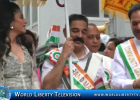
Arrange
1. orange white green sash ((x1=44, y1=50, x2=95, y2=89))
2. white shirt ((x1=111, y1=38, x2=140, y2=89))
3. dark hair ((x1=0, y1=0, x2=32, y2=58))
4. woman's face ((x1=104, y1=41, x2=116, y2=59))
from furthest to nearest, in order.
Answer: woman's face ((x1=104, y1=41, x2=116, y2=59)) < orange white green sash ((x1=44, y1=50, x2=95, y2=89)) < dark hair ((x1=0, y1=0, x2=32, y2=58)) < white shirt ((x1=111, y1=38, x2=140, y2=89))

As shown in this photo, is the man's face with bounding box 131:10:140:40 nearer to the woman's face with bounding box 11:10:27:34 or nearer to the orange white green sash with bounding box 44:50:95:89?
the orange white green sash with bounding box 44:50:95:89

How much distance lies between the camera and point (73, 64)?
388cm

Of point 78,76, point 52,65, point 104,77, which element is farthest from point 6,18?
point 104,77

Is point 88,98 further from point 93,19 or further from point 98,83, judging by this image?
point 93,19

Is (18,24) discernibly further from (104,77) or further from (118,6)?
(118,6)

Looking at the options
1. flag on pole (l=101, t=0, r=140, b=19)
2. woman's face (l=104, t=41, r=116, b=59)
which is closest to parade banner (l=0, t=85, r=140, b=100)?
flag on pole (l=101, t=0, r=140, b=19)

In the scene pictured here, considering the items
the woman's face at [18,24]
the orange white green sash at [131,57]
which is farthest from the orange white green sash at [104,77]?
the woman's face at [18,24]

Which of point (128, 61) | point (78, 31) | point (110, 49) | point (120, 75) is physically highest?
point (78, 31)

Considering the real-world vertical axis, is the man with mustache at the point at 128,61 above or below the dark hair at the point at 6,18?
below

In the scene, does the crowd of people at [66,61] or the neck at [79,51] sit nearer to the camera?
the crowd of people at [66,61]

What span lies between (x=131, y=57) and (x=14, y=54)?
44.3 inches

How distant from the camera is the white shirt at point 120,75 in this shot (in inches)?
131

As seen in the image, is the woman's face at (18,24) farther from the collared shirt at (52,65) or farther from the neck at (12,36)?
the collared shirt at (52,65)

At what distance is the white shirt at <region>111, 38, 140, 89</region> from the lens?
3.32 meters
